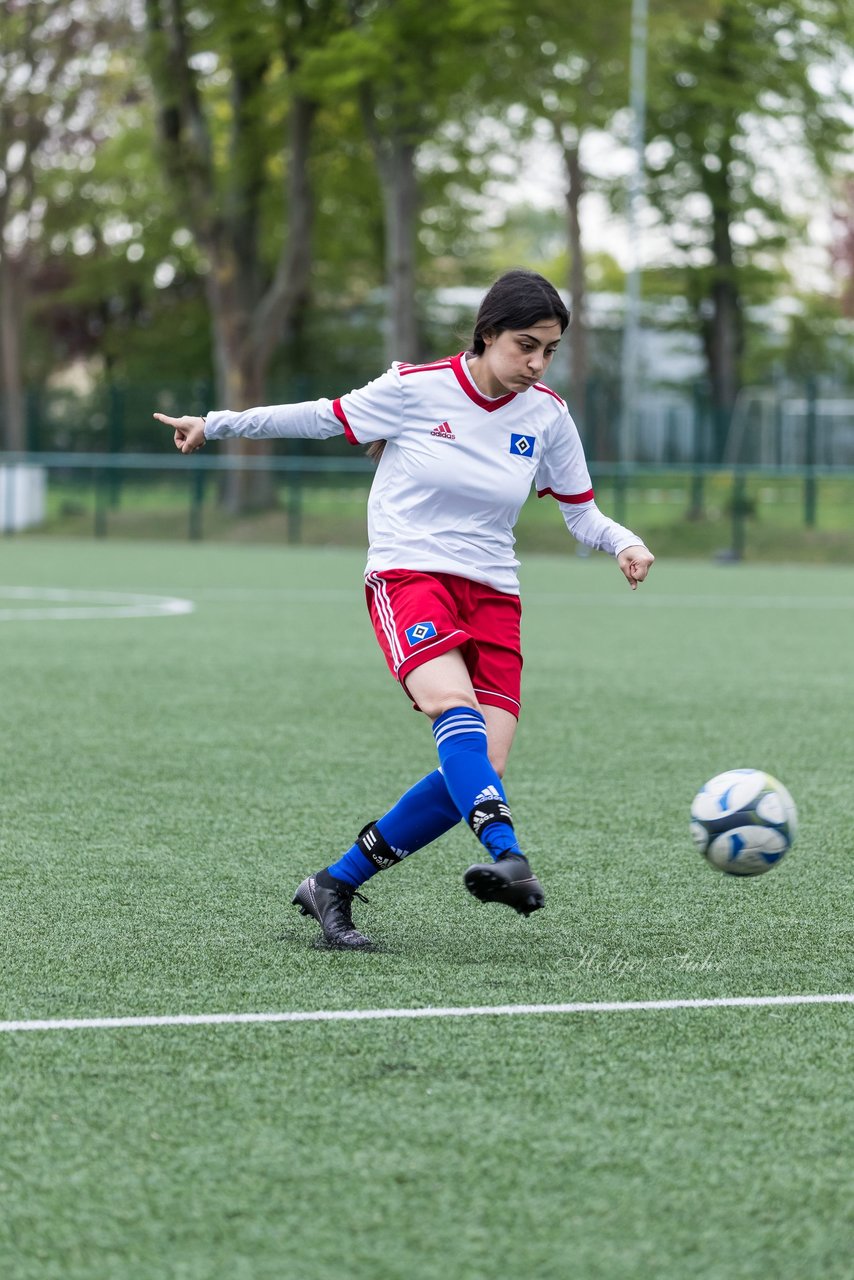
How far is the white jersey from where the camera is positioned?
477 centimetres

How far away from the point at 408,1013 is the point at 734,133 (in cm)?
3207

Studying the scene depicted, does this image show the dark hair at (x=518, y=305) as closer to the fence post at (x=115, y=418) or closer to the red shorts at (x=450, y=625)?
the red shorts at (x=450, y=625)

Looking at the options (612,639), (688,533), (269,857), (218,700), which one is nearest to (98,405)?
(688,533)

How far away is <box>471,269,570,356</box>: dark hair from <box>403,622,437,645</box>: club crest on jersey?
76 centimetres

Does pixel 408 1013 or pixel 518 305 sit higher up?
pixel 518 305

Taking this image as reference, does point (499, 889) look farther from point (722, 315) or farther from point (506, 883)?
point (722, 315)

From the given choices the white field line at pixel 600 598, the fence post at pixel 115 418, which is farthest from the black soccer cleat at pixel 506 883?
the fence post at pixel 115 418

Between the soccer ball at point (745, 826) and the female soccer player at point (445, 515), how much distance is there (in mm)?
579

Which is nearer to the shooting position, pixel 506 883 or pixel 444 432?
pixel 506 883

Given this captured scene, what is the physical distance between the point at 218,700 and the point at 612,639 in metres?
4.74

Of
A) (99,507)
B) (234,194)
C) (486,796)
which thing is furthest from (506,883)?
(234,194)

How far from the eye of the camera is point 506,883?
414 cm

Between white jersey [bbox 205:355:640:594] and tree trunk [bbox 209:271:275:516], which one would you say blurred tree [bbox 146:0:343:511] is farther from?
white jersey [bbox 205:355:640:594]

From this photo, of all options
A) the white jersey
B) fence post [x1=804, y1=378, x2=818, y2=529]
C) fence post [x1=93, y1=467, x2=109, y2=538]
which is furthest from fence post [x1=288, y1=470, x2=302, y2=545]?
the white jersey
